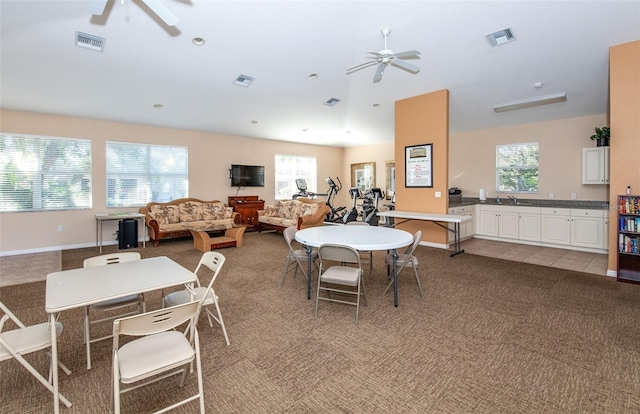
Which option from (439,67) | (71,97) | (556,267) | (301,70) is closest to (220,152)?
(71,97)

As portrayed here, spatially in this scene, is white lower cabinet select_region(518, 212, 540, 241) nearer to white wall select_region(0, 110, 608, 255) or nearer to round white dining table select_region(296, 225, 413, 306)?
white wall select_region(0, 110, 608, 255)

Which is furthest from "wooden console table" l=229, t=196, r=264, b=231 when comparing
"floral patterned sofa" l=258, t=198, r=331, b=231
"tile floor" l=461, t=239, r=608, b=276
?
"tile floor" l=461, t=239, r=608, b=276

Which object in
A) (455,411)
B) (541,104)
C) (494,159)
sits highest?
(541,104)

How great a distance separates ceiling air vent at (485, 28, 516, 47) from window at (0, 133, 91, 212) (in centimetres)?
763

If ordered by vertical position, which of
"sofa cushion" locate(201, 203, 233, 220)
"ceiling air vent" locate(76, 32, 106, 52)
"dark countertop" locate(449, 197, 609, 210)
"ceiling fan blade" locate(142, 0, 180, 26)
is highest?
"ceiling air vent" locate(76, 32, 106, 52)

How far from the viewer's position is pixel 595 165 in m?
5.77

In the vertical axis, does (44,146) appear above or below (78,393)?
above

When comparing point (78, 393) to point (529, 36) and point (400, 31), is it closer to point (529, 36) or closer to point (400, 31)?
point (400, 31)

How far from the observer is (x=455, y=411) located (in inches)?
67.0

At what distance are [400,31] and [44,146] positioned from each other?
6.96 m

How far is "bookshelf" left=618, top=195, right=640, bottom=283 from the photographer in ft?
12.1

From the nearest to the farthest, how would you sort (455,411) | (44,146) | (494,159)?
(455,411) < (44,146) < (494,159)

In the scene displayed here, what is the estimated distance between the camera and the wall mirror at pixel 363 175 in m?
10.5

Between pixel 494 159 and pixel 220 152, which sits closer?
pixel 494 159
